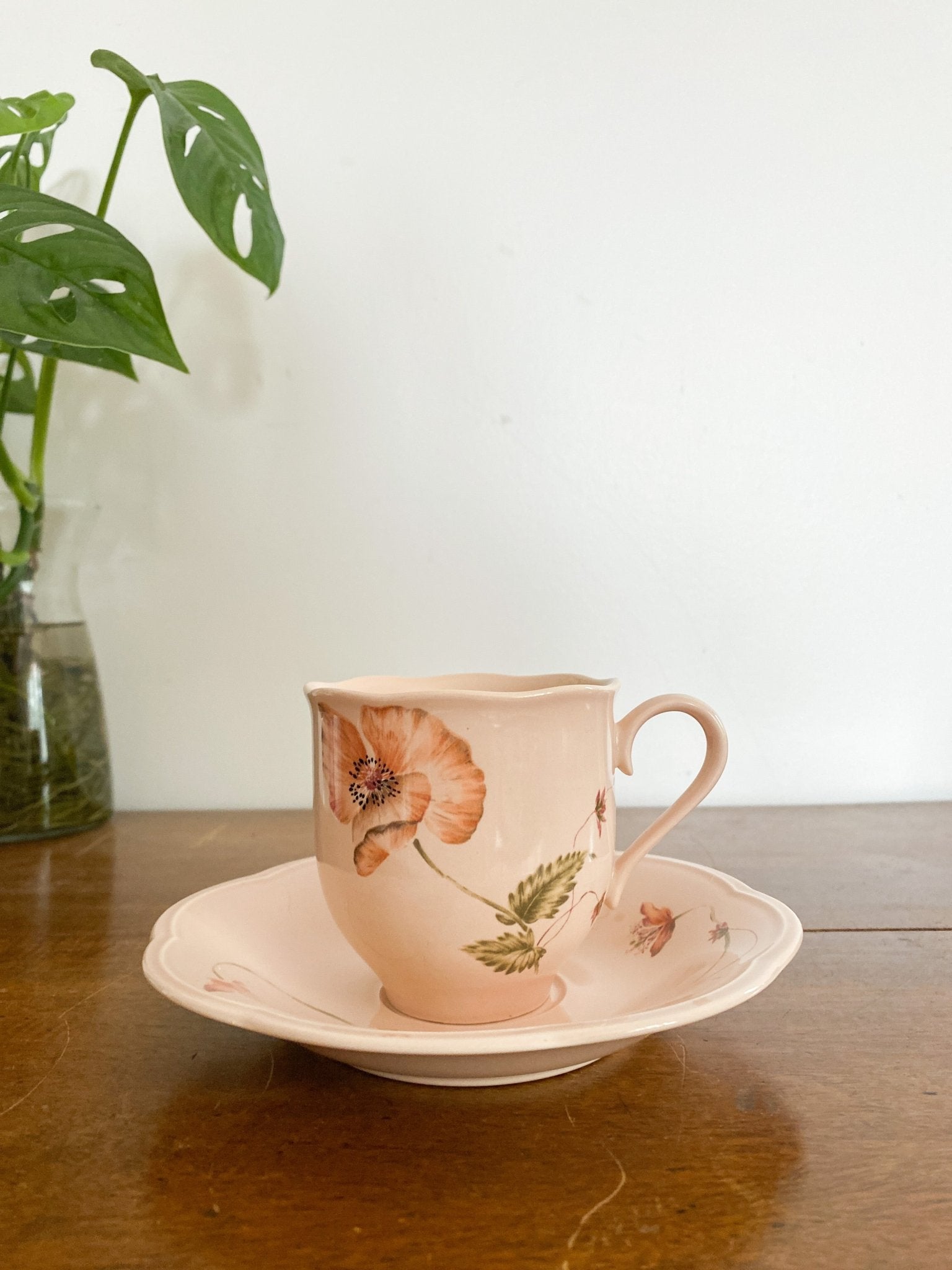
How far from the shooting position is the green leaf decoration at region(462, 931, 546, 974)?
38 cm

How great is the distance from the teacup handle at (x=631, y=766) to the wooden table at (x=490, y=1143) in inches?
3.2

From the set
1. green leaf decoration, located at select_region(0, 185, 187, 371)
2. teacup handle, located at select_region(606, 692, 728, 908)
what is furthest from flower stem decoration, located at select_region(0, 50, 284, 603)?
teacup handle, located at select_region(606, 692, 728, 908)

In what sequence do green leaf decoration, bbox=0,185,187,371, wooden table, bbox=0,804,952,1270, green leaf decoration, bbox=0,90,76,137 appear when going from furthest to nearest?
green leaf decoration, bbox=0,90,76,137 → green leaf decoration, bbox=0,185,187,371 → wooden table, bbox=0,804,952,1270

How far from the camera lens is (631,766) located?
43 centimetres

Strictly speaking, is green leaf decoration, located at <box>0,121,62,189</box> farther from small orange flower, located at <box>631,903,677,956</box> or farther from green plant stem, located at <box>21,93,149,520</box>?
small orange flower, located at <box>631,903,677,956</box>

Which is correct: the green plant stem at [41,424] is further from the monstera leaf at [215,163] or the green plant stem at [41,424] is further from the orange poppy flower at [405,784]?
the orange poppy flower at [405,784]

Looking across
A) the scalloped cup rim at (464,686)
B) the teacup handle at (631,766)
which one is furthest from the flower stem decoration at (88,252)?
the teacup handle at (631,766)

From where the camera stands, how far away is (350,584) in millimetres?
883

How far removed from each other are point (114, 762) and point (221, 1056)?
0.58 metres

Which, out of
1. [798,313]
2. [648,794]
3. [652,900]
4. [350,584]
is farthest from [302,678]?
[798,313]

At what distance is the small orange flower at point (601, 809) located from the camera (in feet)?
1.35

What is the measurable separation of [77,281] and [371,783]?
14.6 inches

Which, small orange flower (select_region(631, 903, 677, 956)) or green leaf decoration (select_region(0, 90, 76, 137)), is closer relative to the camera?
small orange flower (select_region(631, 903, 677, 956))

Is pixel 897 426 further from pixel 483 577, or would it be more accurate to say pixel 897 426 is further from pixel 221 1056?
pixel 221 1056
